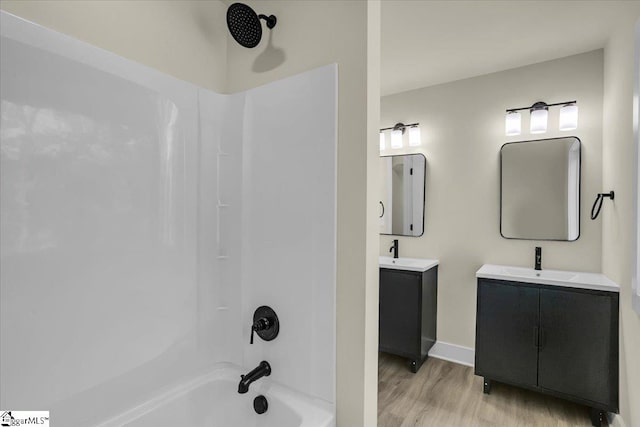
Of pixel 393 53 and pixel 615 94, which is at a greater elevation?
pixel 393 53

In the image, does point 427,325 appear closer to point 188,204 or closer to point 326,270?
point 326,270

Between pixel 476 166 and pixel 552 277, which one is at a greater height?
pixel 476 166

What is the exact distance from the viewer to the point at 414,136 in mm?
3389

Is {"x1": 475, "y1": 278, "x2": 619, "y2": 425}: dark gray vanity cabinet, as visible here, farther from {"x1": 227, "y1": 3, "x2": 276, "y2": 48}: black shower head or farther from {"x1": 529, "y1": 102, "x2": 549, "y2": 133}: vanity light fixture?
{"x1": 227, "y1": 3, "x2": 276, "y2": 48}: black shower head

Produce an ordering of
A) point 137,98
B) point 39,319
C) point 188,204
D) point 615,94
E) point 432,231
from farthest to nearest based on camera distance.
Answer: point 432,231 < point 615,94 < point 188,204 < point 137,98 < point 39,319

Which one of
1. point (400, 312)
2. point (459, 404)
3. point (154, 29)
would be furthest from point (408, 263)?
point (154, 29)

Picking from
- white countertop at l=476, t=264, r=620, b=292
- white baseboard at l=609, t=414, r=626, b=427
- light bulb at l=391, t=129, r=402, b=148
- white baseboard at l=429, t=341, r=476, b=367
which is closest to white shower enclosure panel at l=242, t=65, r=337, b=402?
white countertop at l=476, t=264, r=620, b=292

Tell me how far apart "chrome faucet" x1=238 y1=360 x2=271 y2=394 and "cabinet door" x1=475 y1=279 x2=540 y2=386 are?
187 cm

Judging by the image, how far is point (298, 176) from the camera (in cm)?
146

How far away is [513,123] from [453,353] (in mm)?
2227

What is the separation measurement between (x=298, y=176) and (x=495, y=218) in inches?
90.5

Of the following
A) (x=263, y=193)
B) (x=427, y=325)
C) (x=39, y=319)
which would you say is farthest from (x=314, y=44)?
(x=427, y=325)

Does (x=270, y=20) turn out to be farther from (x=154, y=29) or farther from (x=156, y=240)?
(x=156, y=240)

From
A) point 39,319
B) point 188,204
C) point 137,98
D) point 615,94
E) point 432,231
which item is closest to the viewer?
point 39,319
